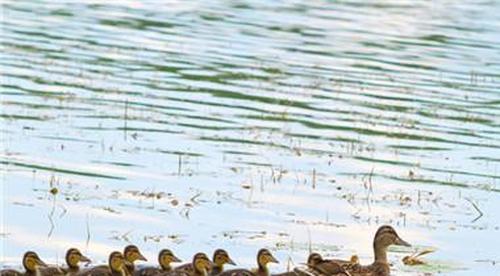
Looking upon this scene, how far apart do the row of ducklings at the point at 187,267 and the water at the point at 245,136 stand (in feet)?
1.53

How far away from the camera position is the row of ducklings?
12.4 meters

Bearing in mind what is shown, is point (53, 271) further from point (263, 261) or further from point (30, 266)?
point (263, 261)

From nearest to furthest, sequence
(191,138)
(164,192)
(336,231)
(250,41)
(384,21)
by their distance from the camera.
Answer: (336,231), (164,192), (191,138), (250,41), (384,21)

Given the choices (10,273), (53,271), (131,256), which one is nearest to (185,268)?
(131,256)

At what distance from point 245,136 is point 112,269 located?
23.4ft

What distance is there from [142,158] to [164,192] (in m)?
1.80

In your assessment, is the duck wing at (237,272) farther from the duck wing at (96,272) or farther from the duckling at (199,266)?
the duck wing at (96,272)

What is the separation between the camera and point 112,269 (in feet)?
40.7

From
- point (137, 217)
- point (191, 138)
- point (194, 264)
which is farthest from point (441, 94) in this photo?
point (194, 264)

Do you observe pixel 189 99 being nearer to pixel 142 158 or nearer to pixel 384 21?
pixel 142 158

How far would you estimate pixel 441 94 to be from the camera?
2388 cm

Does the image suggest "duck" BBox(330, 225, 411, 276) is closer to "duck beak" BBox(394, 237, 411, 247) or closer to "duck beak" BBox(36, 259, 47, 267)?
"duck beak" BBox(394, 237, 411, 247)

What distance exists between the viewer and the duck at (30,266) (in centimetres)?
1231

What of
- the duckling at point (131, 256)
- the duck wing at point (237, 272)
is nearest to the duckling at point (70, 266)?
the duckling at point (131, 256)
